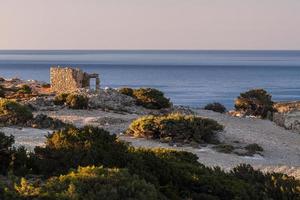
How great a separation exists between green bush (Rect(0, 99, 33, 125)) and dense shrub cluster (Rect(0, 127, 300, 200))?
33.3 ft

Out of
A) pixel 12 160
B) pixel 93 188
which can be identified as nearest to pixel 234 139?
pixel 12 160

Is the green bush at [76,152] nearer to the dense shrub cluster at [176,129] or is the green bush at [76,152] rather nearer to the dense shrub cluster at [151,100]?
the dense shrub cluster at [176,129]

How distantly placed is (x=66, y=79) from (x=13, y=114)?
21619mm

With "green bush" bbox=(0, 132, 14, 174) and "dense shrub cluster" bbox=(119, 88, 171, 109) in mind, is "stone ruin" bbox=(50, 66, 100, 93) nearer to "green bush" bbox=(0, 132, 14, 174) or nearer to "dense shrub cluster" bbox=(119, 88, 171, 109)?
"dense shrub cluster" bbox=(119, 88, 171, 109)

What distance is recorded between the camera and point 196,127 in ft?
60.5

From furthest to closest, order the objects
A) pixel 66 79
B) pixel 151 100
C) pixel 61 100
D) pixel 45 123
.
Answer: pixel 66 79
pixel 151 100
pixel 61 100
pixel 45 123

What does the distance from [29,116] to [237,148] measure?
303 inches

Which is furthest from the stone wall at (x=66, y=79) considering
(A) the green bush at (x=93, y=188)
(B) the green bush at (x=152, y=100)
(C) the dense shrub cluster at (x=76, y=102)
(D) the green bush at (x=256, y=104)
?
(A) the green bush at (x=93, y=188)

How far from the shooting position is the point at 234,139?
765 inches

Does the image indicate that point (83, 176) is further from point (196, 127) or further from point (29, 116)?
point (29, 116)

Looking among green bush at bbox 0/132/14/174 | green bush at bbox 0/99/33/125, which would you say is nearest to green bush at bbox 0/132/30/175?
green bush at bbox 0/132/14/174

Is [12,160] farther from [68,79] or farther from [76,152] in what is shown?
[68,79]

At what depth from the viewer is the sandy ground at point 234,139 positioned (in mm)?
15216

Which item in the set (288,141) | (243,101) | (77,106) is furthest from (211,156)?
(243,101)
